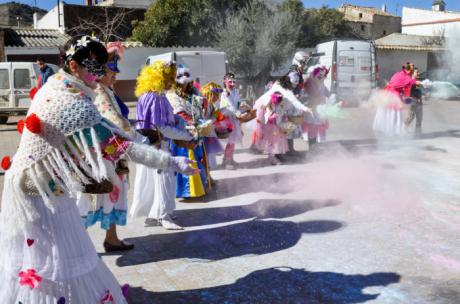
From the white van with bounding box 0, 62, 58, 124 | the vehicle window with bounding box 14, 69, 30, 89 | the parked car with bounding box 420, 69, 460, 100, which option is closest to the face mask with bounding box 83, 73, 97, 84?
the white van with bounding box 0, 62, 58, 124

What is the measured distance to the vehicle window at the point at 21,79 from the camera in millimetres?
16047

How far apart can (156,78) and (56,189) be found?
253 cm

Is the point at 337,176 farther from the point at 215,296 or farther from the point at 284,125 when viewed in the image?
the point at 215,296

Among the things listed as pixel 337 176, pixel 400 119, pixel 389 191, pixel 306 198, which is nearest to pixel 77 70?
pixel 306 198

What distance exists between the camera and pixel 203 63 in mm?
18297

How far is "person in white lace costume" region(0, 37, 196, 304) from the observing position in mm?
2555

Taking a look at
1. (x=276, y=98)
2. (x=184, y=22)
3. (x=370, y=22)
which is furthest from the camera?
(x=370, y=22)

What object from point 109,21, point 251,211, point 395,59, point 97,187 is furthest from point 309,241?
point 395,59

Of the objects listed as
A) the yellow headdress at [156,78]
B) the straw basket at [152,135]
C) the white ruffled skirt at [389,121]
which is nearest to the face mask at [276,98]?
the yellow headdress at [156,78]

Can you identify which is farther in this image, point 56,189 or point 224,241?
point 224,241

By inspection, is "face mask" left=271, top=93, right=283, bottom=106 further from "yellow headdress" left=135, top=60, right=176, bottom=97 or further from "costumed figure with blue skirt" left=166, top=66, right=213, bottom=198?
"yellow headdress" left=135, top=60, right=176, bottom=97

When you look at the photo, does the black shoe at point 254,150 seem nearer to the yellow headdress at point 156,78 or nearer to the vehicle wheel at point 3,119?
the yellow headdress at point 156,78

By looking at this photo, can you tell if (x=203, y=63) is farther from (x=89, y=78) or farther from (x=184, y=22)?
(x=89, y=78)

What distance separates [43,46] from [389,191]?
20.0 m
